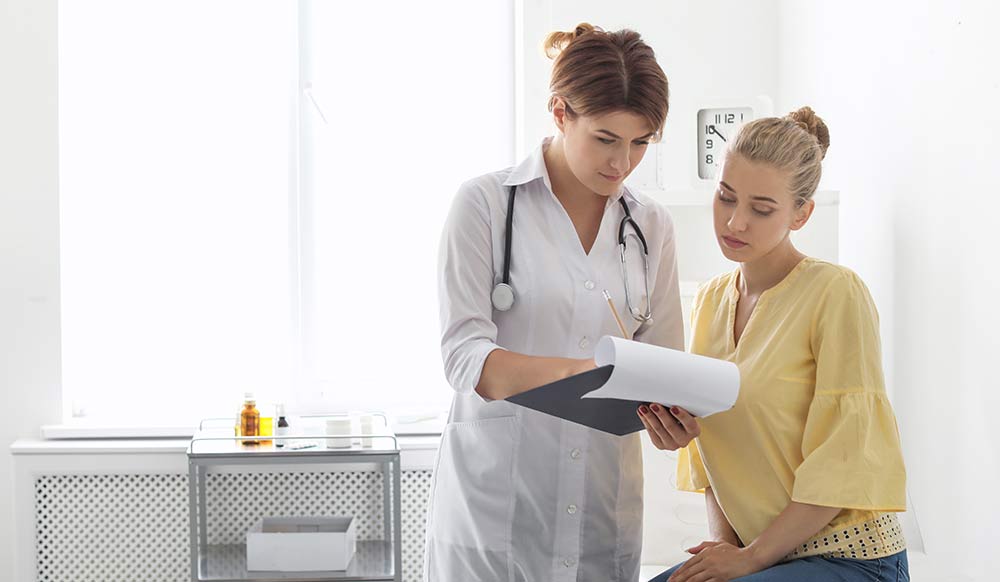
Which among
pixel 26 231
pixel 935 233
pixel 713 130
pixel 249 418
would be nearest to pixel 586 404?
pixel 935 233

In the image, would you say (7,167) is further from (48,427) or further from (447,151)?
(447,151)

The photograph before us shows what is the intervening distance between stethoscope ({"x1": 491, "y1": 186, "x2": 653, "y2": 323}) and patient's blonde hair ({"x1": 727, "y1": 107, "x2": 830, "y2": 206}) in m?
0.20

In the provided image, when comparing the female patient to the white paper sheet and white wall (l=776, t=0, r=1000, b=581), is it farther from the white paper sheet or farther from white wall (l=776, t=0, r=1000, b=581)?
white wall (l=776, t=0, r=1000, b=581)

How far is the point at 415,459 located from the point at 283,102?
4.09 ft

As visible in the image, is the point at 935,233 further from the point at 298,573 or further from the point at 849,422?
the point at 298,573

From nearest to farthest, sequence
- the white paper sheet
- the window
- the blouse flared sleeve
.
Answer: the white paper sheet
the blouse flared sleeve
the window

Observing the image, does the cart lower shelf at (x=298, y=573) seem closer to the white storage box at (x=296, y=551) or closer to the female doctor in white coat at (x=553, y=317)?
the white storage box at (x=296, y=551)

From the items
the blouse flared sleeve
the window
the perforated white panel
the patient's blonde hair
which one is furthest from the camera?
the window

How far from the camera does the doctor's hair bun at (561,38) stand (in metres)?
1.47

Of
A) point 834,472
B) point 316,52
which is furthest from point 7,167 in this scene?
point 834,472

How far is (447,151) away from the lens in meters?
3.17

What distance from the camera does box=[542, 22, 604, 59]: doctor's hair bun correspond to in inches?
57.8

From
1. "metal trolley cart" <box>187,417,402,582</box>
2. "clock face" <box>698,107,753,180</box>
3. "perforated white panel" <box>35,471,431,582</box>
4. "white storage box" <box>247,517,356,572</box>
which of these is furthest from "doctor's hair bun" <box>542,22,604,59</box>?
"perforated white panel" <box>35,471,431,582</box>

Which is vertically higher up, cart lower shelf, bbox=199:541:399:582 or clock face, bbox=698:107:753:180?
clock face, bbox=698:107:753:180
